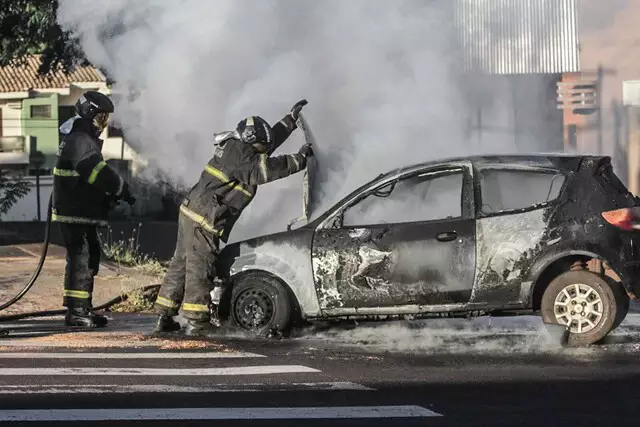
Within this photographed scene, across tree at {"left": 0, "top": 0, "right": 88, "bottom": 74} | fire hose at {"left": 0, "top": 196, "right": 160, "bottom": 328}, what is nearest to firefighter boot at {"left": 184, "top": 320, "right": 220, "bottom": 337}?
fire hose at {"left": 0, "top": 196, "right": 160, "bottom": 328}

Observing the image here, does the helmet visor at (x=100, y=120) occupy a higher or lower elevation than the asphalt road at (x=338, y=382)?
higher

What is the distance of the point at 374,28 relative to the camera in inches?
482

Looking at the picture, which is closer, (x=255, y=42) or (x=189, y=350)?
(x=189, y=350)

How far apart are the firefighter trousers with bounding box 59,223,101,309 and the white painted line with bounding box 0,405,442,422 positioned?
4138mm

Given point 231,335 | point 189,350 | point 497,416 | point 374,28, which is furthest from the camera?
point 374,28

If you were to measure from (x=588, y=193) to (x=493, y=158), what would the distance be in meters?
0.82

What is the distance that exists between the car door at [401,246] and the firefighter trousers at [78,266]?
7.87 feet

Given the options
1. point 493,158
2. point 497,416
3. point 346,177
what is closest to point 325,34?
point 346,177

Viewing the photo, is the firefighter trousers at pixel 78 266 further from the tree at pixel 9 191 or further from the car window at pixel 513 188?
the tree at pixel 9 191

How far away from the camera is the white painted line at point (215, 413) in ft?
19.6

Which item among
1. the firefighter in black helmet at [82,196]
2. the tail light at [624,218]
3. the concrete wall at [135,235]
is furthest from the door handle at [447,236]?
the concrete wall at [135,235]

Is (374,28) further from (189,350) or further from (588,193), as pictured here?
(189,350)

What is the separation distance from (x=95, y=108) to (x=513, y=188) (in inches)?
152

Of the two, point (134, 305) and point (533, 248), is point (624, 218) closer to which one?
point (533, 248)
